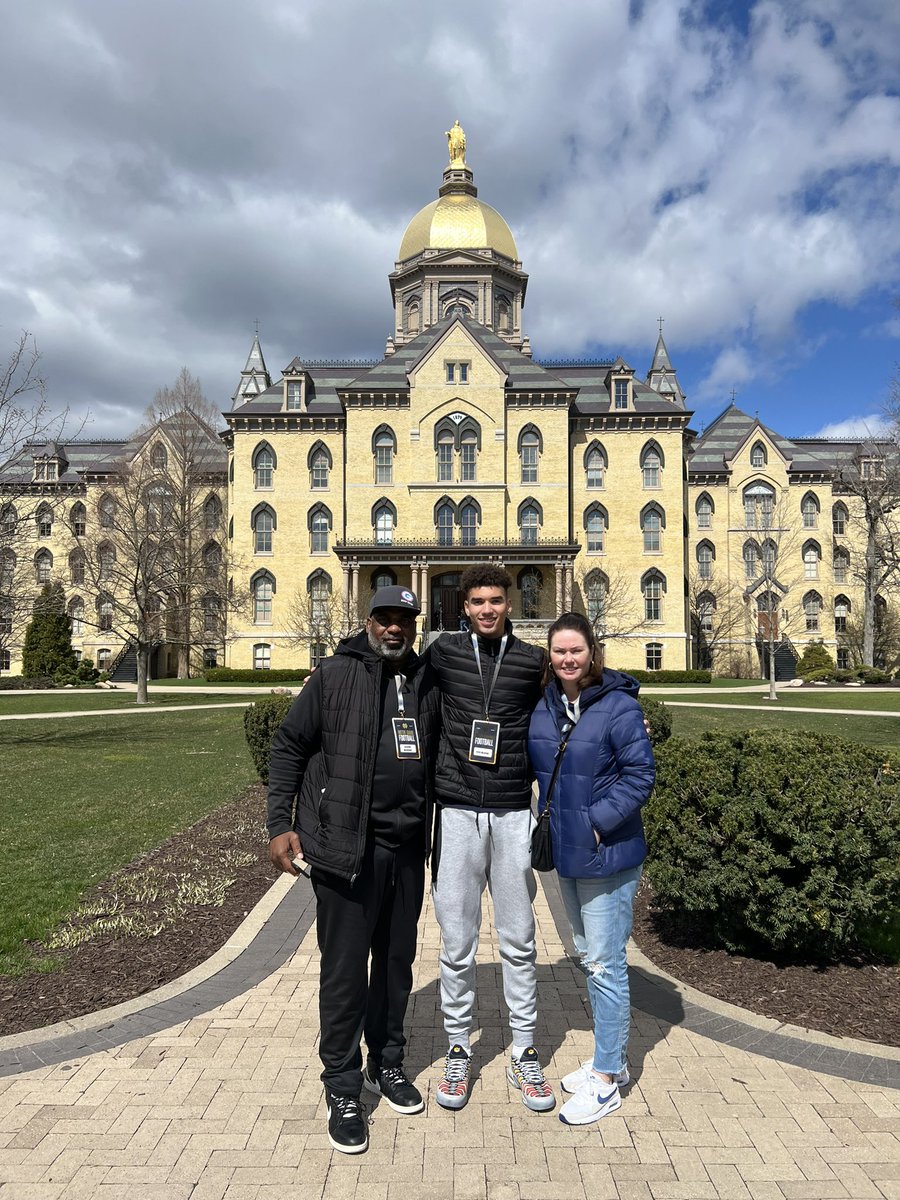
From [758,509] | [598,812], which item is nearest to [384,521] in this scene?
[758,509]

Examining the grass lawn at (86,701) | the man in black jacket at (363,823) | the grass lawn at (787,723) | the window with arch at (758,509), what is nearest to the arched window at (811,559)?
the window with arch at (758,509)

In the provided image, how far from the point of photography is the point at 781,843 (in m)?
5.35

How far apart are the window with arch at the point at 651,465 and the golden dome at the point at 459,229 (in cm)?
2093

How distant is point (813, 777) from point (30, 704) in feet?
103

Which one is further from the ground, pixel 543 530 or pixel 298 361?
pixel 298 361

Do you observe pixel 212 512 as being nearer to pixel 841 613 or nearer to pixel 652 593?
pixel 652 593

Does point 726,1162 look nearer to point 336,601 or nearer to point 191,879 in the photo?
point 191,879

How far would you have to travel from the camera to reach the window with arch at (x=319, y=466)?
154 ft

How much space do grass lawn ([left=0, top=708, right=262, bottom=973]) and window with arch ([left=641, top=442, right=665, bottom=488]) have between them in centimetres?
3222

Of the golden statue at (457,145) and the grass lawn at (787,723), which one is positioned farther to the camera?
the golden statue at (457,145)

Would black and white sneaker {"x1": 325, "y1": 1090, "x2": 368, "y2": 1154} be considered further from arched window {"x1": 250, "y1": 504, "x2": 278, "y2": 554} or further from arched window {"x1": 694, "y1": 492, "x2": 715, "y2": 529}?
arched window {"x1": 694, "y1": 492, "x2": 715, "y2": 529}

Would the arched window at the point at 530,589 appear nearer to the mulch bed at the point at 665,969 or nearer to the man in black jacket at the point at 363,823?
the mulch bed at the point at 665,969

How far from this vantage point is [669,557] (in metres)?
46.4

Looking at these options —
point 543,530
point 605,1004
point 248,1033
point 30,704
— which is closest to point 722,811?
point 605,1004
